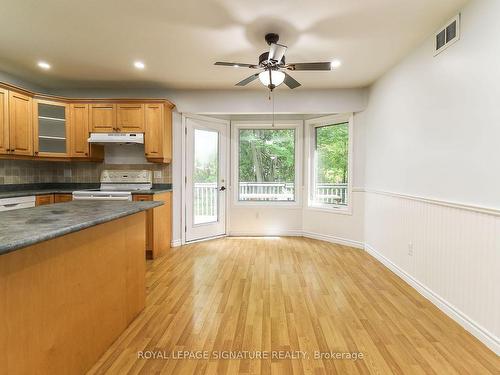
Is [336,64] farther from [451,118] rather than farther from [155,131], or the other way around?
[155,131]

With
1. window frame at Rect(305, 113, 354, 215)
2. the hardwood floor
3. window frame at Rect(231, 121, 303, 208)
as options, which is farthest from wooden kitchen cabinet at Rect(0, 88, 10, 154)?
window frame at Rect(305, 113, 354, 215)

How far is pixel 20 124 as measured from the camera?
360 cm

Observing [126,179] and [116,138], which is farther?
[126,179]

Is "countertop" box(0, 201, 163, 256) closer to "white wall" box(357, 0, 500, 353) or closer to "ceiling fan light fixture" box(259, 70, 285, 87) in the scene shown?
"ceiling fan light fixture" box(259, 70, 285, 87)

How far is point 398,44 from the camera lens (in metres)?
2.83

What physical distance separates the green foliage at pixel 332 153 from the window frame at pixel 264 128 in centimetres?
34

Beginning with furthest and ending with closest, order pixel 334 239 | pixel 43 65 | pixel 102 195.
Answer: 1. pixel 334 239
2. pixel 102 195
3. pixel 43 65

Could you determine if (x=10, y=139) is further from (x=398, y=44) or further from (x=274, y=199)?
(x=398, y=44)

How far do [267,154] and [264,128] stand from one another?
0.50m

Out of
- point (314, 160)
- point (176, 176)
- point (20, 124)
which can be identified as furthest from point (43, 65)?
point (314, 160)

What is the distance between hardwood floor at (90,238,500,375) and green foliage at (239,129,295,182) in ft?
7.04

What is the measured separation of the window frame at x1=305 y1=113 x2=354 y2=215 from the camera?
438 cm

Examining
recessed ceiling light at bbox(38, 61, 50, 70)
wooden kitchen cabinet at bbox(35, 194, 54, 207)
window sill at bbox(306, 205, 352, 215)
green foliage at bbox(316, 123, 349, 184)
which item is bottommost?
window sill at bbox(306, 205, 352, 215)

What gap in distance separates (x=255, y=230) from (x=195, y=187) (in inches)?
56.0
